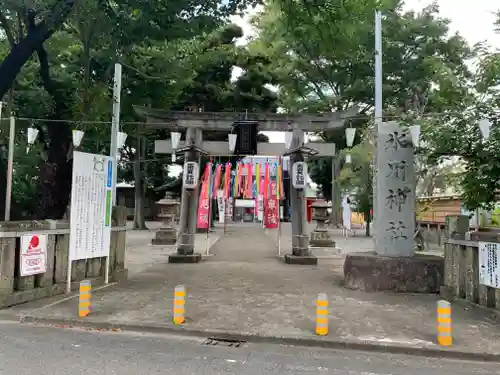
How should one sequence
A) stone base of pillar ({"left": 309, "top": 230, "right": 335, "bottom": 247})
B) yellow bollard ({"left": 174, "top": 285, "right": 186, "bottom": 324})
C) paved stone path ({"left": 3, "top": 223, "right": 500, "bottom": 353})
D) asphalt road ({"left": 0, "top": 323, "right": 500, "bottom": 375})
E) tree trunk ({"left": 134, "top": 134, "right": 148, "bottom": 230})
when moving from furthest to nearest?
1. tree trunk ({"left": 134, "top": 134, "right": 148, "bottom": 230})
2. stone base of pillar ({"left": 309, "top": 230, "right": 335, "bottom": 247})
3. yellow bollard ({"left": 174, "top": 285, "right": 186, "bottom": 324})
4. paved stone path ({"left": 3, "top": 223, "right": 500, "bottom": 353})
5. asphalt road ({"left": 0, "top": 323, "right": 500, "bottom": 375})

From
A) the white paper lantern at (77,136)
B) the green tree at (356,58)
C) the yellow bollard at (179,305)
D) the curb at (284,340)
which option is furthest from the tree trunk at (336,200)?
the curb at (284,340)

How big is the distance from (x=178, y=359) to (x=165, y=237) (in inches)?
630

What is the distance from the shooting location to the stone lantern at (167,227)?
20969 mm

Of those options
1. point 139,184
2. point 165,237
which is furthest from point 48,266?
point 139,184

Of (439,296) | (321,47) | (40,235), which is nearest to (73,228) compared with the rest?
(40,235)

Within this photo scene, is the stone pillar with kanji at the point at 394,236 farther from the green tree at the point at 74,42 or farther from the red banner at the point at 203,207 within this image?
the red banner at the point at 203,207

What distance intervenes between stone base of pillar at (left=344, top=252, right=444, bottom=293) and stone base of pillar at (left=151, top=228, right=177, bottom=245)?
12957mm

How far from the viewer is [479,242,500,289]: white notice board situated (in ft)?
24.1

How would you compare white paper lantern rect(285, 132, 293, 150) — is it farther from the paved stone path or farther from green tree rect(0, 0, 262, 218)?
the paved stone path

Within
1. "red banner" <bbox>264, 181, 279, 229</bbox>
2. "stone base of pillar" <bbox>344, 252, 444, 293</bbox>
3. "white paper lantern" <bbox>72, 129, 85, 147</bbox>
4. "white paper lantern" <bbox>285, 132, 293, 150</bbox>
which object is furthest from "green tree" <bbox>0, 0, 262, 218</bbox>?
"stone base of pillar" <bbox>344, 252, 444, 293</bbox>

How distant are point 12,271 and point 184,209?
719cm

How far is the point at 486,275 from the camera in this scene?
758cm

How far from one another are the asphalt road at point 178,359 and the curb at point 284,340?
0.15 meters

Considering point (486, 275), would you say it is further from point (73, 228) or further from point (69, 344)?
point (73, 228)
